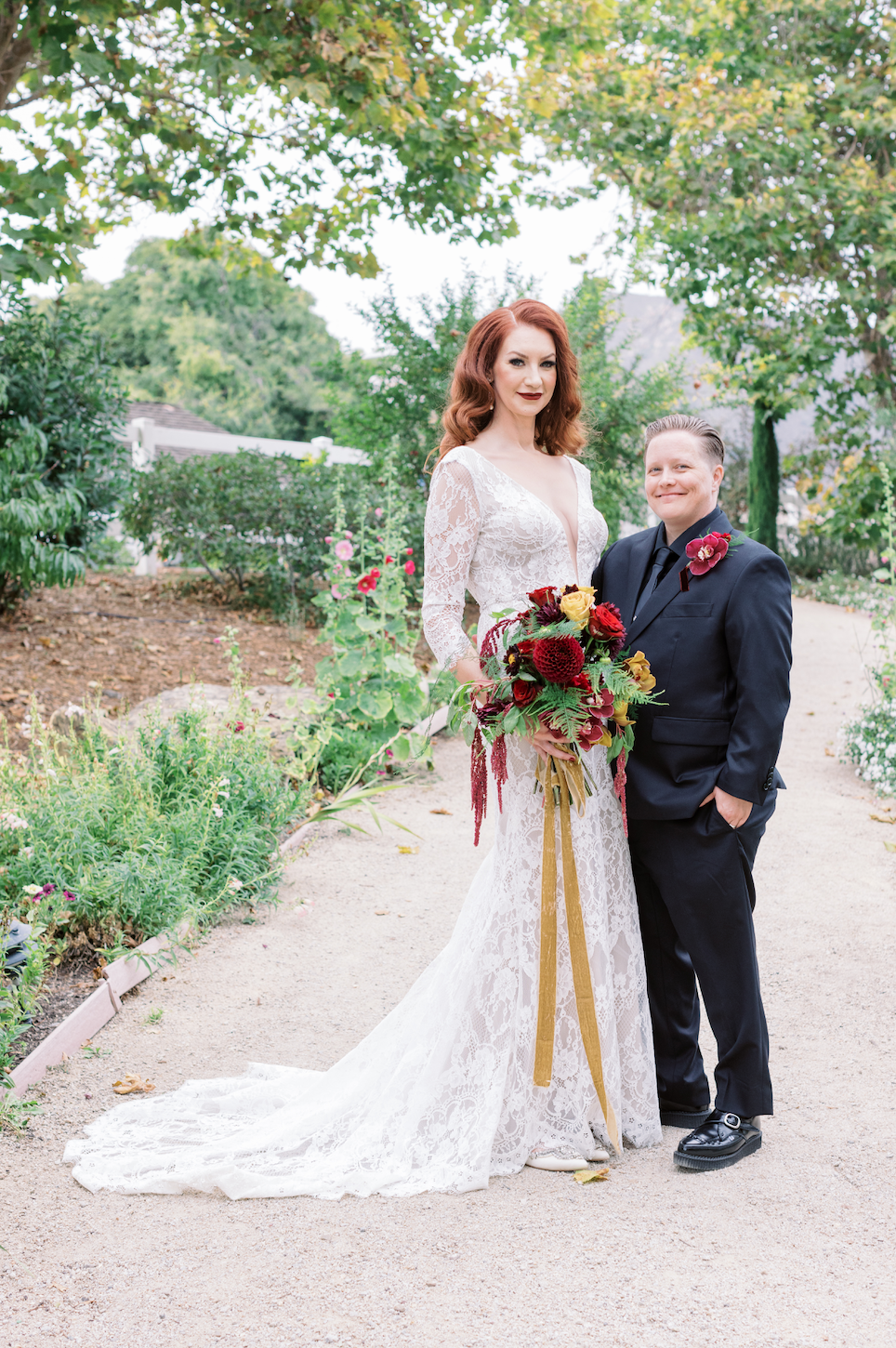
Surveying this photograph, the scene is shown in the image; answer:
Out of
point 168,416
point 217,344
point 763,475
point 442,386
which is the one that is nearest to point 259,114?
point 442,386

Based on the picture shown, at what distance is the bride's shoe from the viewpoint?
2.70 metres

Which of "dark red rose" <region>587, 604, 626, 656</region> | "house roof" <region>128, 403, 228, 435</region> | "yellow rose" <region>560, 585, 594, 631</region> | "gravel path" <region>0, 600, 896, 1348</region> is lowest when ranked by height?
"gravel path" <region>0, 600, 896, 1348</region>

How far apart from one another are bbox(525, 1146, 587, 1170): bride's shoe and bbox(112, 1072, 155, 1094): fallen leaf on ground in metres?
1.14

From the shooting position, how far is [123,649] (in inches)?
318

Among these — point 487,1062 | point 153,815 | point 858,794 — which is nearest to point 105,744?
point 153,815

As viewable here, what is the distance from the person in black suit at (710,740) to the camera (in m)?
2.59

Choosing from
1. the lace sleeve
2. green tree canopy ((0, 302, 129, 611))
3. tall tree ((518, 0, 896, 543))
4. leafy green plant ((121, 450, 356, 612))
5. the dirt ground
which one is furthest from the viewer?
tall tree ((518, 0, 896, 543))

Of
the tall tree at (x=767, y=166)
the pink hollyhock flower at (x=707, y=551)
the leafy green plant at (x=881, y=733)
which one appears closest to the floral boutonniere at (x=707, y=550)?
the pink hollyhock flower at (x=707, y=551)

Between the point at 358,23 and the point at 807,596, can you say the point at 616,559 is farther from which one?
the point at 807,596

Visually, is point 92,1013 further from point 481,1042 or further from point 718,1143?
point 718,1143

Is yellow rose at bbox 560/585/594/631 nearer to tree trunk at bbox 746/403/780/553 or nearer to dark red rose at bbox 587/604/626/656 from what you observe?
dark red rose at bbox 587/604/626/656

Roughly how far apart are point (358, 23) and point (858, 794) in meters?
5.43

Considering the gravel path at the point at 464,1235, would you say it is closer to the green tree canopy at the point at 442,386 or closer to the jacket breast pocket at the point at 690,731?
the jacket breast pocket at the point at 690,731

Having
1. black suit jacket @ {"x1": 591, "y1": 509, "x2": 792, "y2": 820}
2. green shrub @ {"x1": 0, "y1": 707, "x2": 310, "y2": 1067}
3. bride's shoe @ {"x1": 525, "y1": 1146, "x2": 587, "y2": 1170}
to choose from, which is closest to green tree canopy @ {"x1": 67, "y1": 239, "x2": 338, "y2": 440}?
green shrub @ {"x1": 0, "y1": 707, "x2": 310, "y2": 1067}
